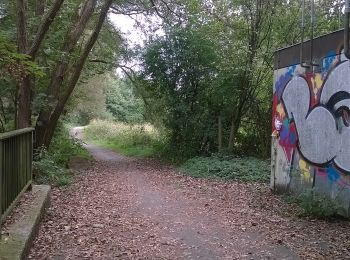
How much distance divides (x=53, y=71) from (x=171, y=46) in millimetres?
4705

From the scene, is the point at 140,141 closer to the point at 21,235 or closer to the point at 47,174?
the point at 47,174

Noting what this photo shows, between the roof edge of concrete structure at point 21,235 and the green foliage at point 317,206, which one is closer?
the roof edge of concrete structure at point 21,235

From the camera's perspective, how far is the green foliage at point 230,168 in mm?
12312

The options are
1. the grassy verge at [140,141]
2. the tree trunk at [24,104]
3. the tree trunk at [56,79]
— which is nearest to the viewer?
the tree trunk at [24,104]

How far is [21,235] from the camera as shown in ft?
16.4

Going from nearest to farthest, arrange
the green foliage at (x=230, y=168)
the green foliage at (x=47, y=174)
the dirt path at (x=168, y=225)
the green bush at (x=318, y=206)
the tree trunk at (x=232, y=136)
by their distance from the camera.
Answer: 1. the dirt path at (x=168, y=225)
2. the green bush at (x=318, y=206)
3. the green foliage at (x=47, y=174)
4. the green foliage at (x=230, y=168)
5. the tree trunk at (x=232, y=136)

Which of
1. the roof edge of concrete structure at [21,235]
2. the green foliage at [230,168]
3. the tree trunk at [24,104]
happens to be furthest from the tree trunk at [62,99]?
the roof edge of concrete structure at [21,235]

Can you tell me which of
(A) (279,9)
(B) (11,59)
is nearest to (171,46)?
(A) (279,9)

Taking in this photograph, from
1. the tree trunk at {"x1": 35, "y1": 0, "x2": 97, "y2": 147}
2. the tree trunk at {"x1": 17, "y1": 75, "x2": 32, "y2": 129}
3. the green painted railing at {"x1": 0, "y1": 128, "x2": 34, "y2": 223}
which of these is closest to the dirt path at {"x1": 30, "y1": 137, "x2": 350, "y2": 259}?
the green painted railing at {"x1": 0, "y1": 128, "x2": 34, "y2": 223}

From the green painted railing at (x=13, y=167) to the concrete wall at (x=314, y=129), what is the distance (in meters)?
5.21

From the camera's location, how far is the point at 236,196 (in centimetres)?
976

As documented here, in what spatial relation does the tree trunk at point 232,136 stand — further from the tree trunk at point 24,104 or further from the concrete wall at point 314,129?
the tree trunk at point 24,104

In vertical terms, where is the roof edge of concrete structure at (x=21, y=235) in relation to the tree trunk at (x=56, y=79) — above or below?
below

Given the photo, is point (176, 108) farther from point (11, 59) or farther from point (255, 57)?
point (11, 59)
